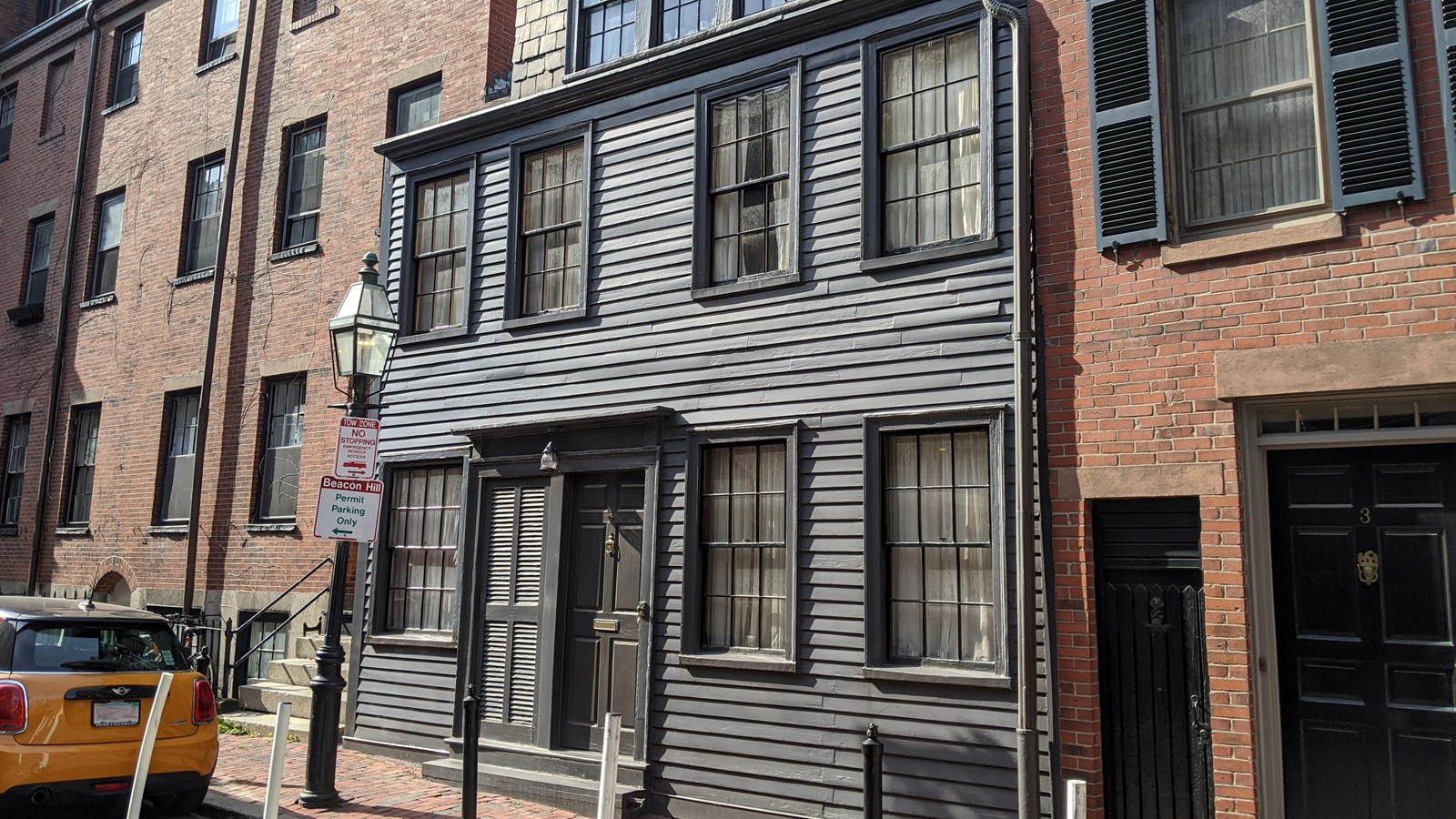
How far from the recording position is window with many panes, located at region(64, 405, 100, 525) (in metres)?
18.6

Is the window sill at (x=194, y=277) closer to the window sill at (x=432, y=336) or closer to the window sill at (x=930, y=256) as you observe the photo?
the window sill at (x=432, y=336)

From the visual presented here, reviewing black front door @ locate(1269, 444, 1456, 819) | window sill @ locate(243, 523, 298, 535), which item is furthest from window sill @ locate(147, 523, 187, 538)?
black front door @ locate(1269, 444, 1456, 819)

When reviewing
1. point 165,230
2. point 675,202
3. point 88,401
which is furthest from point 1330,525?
point 88,401

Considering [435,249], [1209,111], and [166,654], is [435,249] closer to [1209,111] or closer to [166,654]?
[166,654]

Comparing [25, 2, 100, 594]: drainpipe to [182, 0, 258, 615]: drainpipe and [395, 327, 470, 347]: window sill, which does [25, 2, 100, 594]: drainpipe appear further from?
[395, 327, 470, 347]: window sill

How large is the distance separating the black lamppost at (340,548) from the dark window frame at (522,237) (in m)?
1.77

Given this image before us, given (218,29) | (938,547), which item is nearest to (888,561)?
(938,547)

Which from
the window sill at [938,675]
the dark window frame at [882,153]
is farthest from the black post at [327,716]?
the dark window frame at [882,153]

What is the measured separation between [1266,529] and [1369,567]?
2.06 feet

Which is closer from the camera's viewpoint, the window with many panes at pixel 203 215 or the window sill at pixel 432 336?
the window sill at pixel 432 336

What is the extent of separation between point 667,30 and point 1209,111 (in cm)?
556

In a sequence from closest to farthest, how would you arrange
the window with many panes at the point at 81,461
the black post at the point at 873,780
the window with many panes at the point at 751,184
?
the black post at the point at 873,780, the window with many panes at the point at 751,184, the window with many panes at the point at 81,461

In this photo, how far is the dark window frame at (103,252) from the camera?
19.1 meters

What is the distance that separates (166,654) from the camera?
29.8 ft
